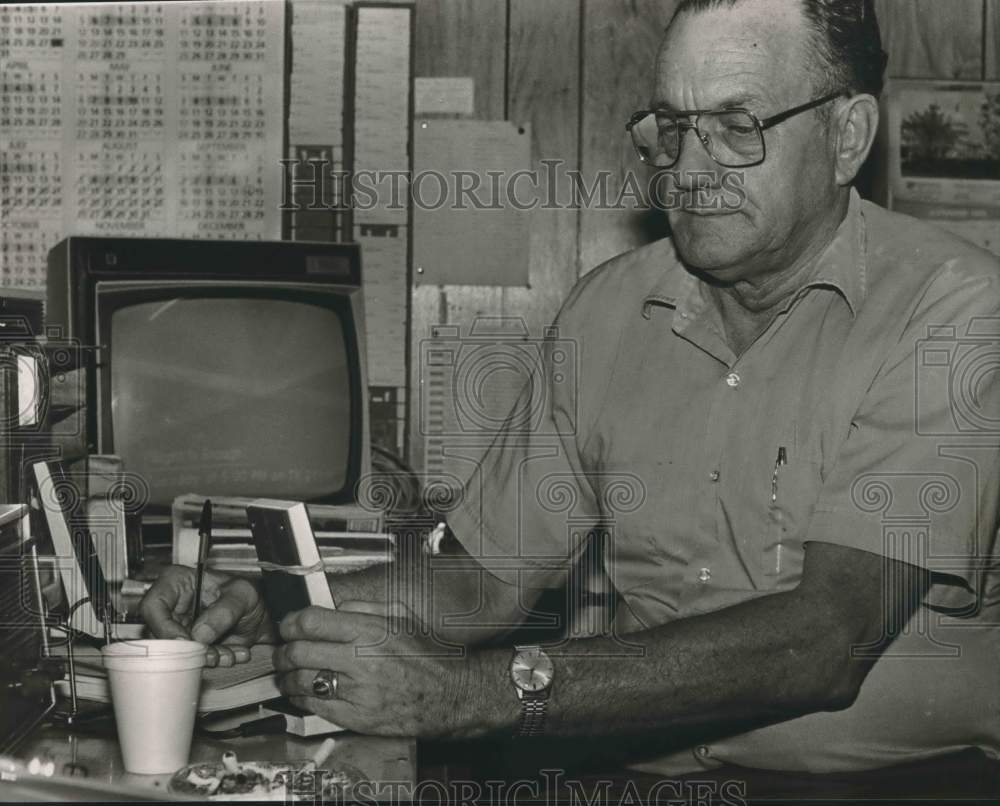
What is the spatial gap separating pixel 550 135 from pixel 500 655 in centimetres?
151

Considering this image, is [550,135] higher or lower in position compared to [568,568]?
higher

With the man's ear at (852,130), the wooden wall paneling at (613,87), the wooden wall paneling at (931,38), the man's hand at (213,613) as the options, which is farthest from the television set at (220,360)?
the wooden wall paneling at (931,38)

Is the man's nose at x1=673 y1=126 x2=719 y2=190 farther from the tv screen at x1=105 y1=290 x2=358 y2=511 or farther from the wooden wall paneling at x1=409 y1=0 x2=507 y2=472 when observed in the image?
the wooden wall paneling at x1=409 y1=0 x2=507 y2=472

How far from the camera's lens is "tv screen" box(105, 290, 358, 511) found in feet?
6.56

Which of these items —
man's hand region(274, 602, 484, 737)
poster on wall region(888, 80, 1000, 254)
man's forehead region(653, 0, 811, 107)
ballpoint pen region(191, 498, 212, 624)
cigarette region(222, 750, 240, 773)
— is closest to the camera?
cigarette region(222, 750, 240, 773)

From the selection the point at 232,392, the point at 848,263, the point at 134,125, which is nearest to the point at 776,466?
the point at 848,263

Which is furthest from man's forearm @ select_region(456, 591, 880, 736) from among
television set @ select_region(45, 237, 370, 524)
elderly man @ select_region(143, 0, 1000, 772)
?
television set @ select_region(45, 237, 370, 524)

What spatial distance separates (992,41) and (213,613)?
197cm

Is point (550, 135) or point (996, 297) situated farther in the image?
point (550, 135)

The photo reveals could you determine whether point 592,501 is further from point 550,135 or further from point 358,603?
point 550,135

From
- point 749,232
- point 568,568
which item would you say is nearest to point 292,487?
point 568,568

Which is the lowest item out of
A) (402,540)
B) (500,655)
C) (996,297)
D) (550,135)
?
(402,540)

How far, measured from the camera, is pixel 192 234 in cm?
246

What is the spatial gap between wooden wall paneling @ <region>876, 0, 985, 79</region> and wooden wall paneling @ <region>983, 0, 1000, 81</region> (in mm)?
14
